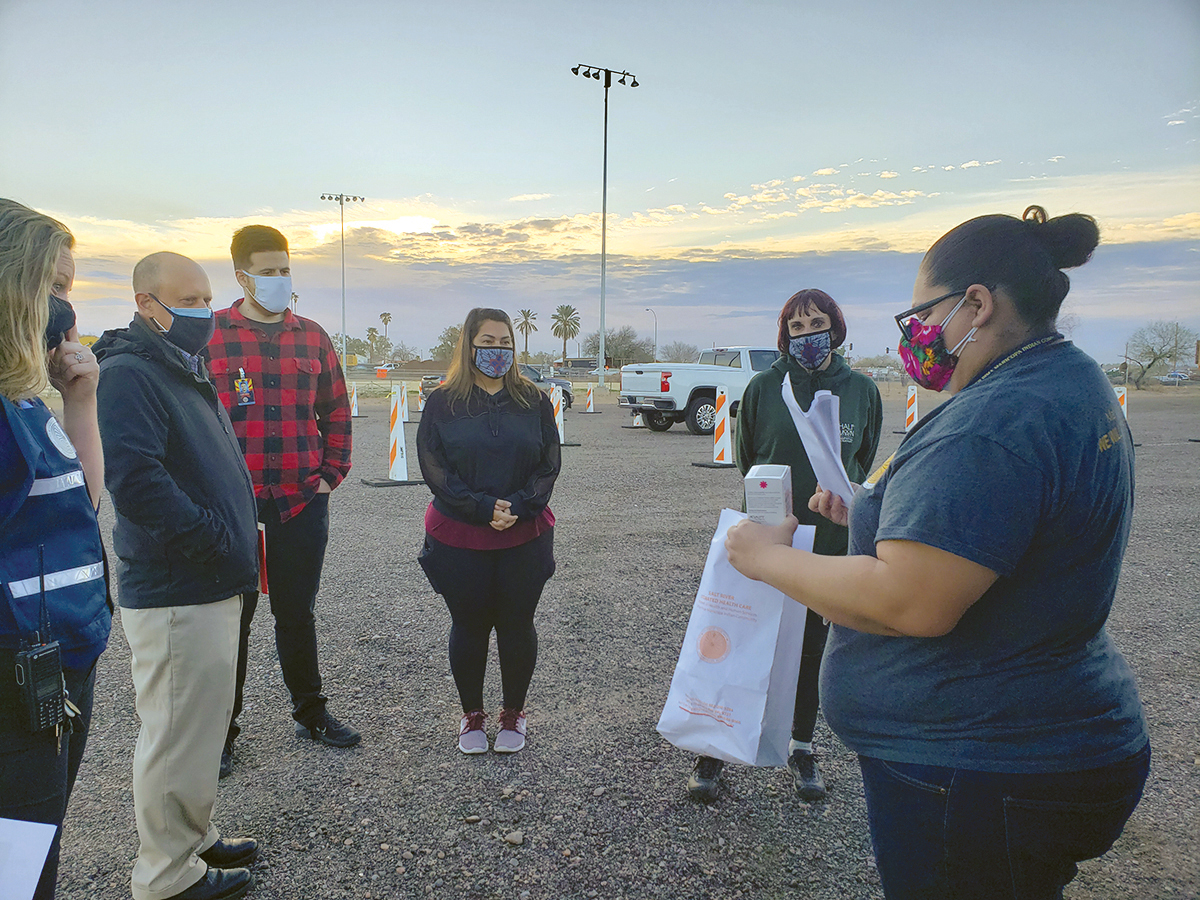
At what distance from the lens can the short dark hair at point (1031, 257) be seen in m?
1.39

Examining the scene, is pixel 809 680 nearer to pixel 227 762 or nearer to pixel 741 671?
pixel 741 671

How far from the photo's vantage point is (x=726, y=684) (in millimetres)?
2297

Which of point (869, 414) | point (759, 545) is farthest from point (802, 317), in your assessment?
point (759, 545)

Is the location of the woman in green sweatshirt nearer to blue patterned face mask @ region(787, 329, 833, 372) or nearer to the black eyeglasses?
blue patterned face mask @ region(787, 329, 833, 372)

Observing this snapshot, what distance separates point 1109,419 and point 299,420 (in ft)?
10.7

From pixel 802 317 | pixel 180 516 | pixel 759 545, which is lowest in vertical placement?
pixel 180 516

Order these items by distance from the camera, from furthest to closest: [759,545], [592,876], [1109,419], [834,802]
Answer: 1. [834,802]
2. [592,876]
3. [759,545]
4. [1109,419]

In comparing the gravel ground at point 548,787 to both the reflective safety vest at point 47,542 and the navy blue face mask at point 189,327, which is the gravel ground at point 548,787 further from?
the navy blue face mask at point 189,327

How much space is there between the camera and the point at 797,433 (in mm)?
3213

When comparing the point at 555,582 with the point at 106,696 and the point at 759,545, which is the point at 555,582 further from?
the point at 759,545

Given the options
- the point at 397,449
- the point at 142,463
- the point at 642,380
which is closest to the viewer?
the point at 142,463

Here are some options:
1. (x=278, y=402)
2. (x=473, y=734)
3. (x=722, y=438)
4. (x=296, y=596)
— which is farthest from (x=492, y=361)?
(x=722, y=438)

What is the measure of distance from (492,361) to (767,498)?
209 cm

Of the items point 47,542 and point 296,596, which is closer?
point 47,542
